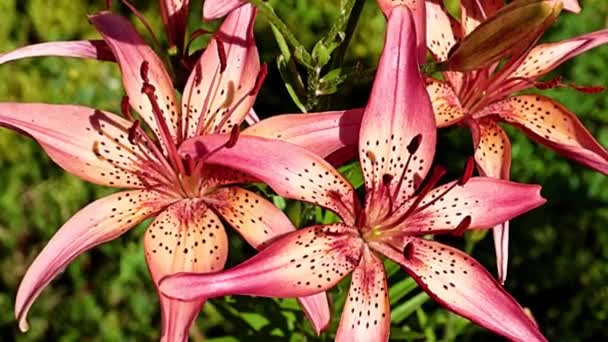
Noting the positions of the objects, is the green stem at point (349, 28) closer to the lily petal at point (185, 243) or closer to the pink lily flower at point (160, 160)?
the pink lily flower at point (160, 160)

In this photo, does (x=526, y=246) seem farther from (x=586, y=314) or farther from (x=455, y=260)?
(x=455, y=260)

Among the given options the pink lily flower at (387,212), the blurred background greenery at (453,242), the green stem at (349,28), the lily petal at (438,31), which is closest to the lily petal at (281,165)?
the pink lily flower at (387,212)

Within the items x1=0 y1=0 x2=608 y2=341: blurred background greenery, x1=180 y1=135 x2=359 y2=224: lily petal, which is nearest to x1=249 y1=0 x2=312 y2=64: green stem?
x1=180 y1=135 x2=359 y2=224: lily petal

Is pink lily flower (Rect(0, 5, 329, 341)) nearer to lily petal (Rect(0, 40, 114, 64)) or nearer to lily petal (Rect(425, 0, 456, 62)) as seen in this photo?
lily petal (Rect(0, 40, 114, 64))

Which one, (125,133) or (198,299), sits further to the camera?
(125,133)

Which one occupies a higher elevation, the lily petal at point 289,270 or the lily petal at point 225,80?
the lily petal at point 225,80

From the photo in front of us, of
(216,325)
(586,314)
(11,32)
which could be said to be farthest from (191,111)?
(11,32)

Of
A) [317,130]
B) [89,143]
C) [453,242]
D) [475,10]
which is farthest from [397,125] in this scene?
[453,242]
